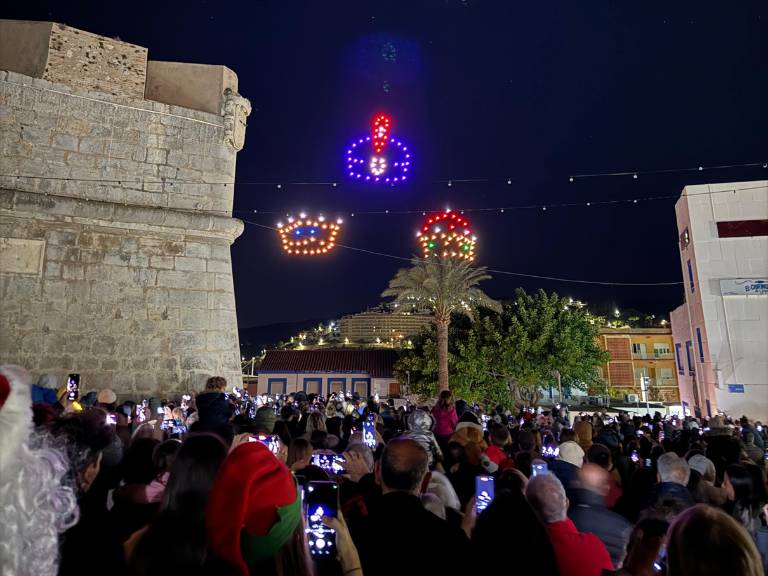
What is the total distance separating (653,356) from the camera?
41344 millimetres

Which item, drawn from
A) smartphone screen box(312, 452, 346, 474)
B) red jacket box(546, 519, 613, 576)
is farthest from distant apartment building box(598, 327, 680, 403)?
red jacket box(546, 519, 613, 576)

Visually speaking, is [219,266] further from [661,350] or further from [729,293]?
[661,350]

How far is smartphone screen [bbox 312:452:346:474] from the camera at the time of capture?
388cm

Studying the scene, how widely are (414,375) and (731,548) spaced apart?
87.6ft

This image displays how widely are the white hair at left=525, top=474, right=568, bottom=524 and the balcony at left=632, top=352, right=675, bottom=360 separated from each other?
146 feet

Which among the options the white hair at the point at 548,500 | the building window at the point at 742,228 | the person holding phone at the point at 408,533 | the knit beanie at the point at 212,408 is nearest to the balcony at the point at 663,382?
the building window at the point at 742,228

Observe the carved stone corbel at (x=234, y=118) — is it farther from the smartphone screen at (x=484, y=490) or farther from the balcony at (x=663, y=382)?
the balcony at (x=663, y=382)

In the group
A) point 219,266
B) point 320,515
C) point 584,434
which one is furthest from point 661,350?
point 320,515

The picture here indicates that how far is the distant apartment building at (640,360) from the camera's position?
135 ft

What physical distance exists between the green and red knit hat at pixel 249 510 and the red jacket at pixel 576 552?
5.44ft

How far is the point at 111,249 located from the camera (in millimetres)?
12406

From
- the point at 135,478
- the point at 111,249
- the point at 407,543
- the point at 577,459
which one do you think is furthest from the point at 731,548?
the point at 111,249

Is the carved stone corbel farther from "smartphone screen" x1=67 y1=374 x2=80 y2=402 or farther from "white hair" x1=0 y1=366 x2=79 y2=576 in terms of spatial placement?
"white hair" x1=0 y1=366 x2=79 y2=576

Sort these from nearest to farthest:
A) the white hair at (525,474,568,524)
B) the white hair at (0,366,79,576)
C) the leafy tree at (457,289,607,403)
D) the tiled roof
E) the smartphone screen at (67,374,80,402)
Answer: the white hair at (0,366,79,576), the white hair at (525,474,568,524), the smartphone screen at (67,374,80,402), the leafy tree at (457,289,607,403), the tiled roof
